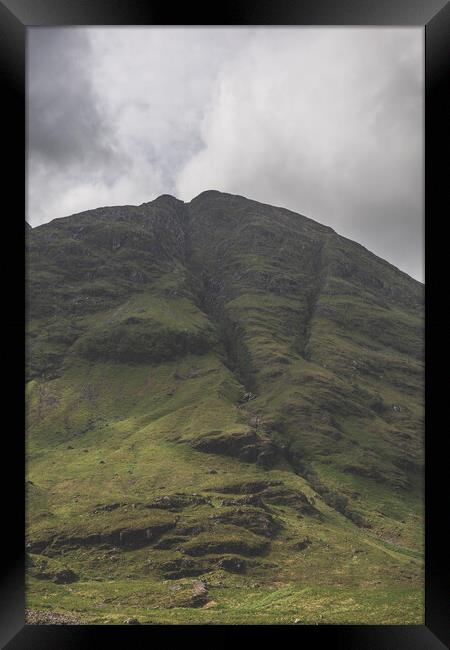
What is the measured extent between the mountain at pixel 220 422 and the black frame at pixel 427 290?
1172 inches

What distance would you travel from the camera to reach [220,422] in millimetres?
80812

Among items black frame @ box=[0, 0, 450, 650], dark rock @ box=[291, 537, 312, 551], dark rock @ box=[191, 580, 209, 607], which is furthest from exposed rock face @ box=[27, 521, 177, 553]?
black frame @ box=[0, 0, 450, 650]

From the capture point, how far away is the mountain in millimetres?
50219

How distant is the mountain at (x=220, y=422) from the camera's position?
50219 millimetres

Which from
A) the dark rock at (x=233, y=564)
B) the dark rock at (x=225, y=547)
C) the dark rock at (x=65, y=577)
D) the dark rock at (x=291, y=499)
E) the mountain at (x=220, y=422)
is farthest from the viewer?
the dark rock at (x=291, y=499)

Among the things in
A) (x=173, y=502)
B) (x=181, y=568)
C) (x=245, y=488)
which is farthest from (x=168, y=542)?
(x=245, y=488)

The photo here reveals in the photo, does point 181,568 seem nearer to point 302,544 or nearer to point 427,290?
point 302,544

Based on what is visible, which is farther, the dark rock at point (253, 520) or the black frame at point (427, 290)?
the dark rock at point (253, 520)

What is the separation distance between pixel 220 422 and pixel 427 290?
77812mm

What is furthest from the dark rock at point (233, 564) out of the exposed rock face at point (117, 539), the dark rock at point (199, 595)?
the exposed rock face at point (117, 539)

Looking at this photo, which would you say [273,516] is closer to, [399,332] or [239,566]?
[239,566]

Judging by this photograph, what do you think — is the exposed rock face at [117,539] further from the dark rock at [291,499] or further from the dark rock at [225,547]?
the dark rock at [291,499]

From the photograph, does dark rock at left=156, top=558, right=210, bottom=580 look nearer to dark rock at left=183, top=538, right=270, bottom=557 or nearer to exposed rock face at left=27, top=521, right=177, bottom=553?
dark rock at left=183, top=538, right=270, bottom=557

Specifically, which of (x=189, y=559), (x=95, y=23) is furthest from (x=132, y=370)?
(x=95, y=23)
